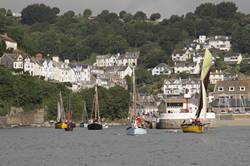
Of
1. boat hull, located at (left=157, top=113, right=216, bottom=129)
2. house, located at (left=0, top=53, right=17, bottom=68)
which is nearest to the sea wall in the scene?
house, located at (left=0, top=53, right=17, bottom=68)

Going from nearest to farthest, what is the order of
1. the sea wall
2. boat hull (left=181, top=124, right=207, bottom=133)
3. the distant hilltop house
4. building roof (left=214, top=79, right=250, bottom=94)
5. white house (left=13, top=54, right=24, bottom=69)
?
boat hull (left=181, top=124, right=207, bottom=133) → the sea wall → the distant hilltop house → building roof (left=214, top=79, right=250, bottom=94) → white house (left=13, top=54, right=24, bottom=69)

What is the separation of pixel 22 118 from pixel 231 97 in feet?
161

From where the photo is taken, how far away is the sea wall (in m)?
150

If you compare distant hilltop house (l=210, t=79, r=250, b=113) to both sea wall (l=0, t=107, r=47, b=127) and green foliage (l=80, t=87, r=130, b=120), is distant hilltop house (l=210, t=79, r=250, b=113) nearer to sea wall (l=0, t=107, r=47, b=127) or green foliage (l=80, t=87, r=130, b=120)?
green foliage (l=80, t=87, r=130, b=120)

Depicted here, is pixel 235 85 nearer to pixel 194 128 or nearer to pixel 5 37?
pixel 5 37

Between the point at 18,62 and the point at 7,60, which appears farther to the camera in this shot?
the point at 18,62

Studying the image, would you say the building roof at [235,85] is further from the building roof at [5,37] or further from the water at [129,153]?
the water at [129,153]

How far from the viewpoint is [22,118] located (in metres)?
155

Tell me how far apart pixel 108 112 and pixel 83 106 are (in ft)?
31.7

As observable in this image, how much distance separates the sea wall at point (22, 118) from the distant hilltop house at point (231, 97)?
3763 centimetres

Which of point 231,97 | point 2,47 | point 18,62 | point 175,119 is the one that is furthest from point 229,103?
point 2,47

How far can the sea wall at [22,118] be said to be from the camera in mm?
149750

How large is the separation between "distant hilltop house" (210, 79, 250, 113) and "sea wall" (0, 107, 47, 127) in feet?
123

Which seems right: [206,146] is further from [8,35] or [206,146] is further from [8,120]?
[8,35]
